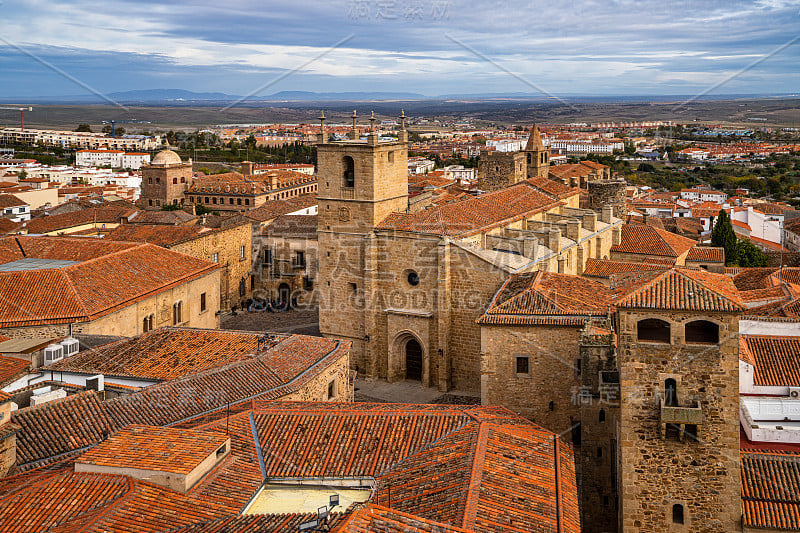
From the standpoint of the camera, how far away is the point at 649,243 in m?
37.1

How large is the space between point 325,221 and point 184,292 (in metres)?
5.62

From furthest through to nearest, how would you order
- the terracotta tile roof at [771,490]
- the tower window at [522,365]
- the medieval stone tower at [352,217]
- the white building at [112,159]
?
the white building at [112,159] → the medieval stone tower at [352,217] → the tower window at [522,365] → the terracotta tile roof at [771,490]

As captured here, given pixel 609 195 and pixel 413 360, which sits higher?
pixel 609 195

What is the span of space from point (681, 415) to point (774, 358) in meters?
6.94

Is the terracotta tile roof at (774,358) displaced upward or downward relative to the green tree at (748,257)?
upward

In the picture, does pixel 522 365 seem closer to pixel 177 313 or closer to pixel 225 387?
pixel 225 387

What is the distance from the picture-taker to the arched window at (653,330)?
544 inches

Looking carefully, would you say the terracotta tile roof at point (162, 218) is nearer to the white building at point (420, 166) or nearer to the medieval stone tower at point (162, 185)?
the medieval stone tower at point (162, 185)

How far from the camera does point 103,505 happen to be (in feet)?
34.8

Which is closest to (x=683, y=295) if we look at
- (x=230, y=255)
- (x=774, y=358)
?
(x=774, y=358)

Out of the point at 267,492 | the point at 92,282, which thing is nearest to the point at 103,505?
the point at 267,492

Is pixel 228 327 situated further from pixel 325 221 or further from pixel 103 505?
pixel 103 505

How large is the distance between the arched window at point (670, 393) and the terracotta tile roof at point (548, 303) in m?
5.10

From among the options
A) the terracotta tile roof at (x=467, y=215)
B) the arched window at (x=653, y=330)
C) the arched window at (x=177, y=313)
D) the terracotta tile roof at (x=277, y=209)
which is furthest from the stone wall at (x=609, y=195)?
the arched window at (x=653, y=330)
